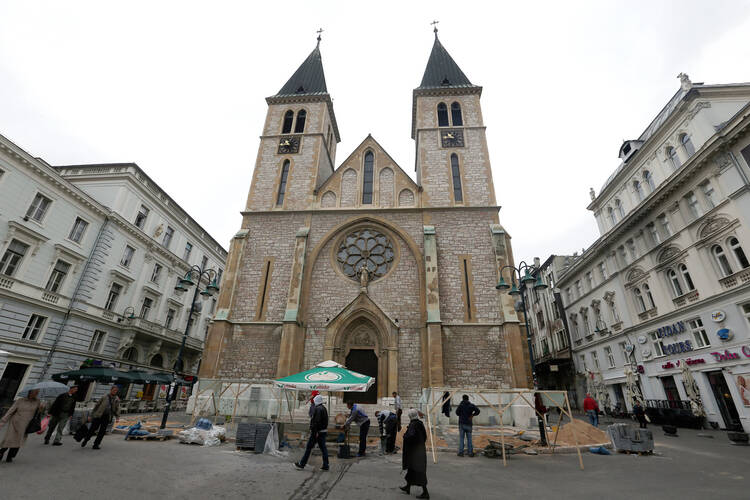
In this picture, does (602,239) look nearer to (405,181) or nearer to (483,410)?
(405,181)

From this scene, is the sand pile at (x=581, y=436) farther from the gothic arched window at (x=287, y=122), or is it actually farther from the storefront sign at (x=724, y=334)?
the gothic arched window at (x=287, y=122)

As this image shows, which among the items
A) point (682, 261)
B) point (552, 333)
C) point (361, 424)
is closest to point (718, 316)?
point (682, 261)

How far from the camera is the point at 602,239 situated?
2444cm

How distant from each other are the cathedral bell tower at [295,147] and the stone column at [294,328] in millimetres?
3921

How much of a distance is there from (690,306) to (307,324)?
63.2 feet

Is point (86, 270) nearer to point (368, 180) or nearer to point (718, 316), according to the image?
point (368, 180)

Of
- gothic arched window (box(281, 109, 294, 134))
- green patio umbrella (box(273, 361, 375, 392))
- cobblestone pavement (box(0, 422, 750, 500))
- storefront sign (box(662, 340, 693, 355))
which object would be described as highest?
gothic arched window (box(281, 109, 294, 134))

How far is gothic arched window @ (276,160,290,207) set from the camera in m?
21.7

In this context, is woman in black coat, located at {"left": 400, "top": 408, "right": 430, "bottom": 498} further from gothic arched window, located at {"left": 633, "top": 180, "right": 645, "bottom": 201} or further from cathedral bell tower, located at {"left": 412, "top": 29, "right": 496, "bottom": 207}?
gothic arched window, located at {"left": 633, "top": 180, "right": 645, "bottom": 201}

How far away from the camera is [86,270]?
2061 cm

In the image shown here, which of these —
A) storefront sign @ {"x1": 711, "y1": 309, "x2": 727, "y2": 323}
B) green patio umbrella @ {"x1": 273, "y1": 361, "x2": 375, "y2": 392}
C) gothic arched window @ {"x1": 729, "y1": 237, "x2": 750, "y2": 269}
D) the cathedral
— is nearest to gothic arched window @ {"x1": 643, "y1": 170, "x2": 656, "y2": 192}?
gothic arched window @ {"x1": 729, "y1": 237, "x2": 750, "y2": 269}

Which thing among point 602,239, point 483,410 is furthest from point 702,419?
point 602,239

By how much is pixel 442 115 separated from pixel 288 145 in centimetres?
1116

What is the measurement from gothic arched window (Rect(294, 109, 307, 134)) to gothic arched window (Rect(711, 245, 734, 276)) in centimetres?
2474
